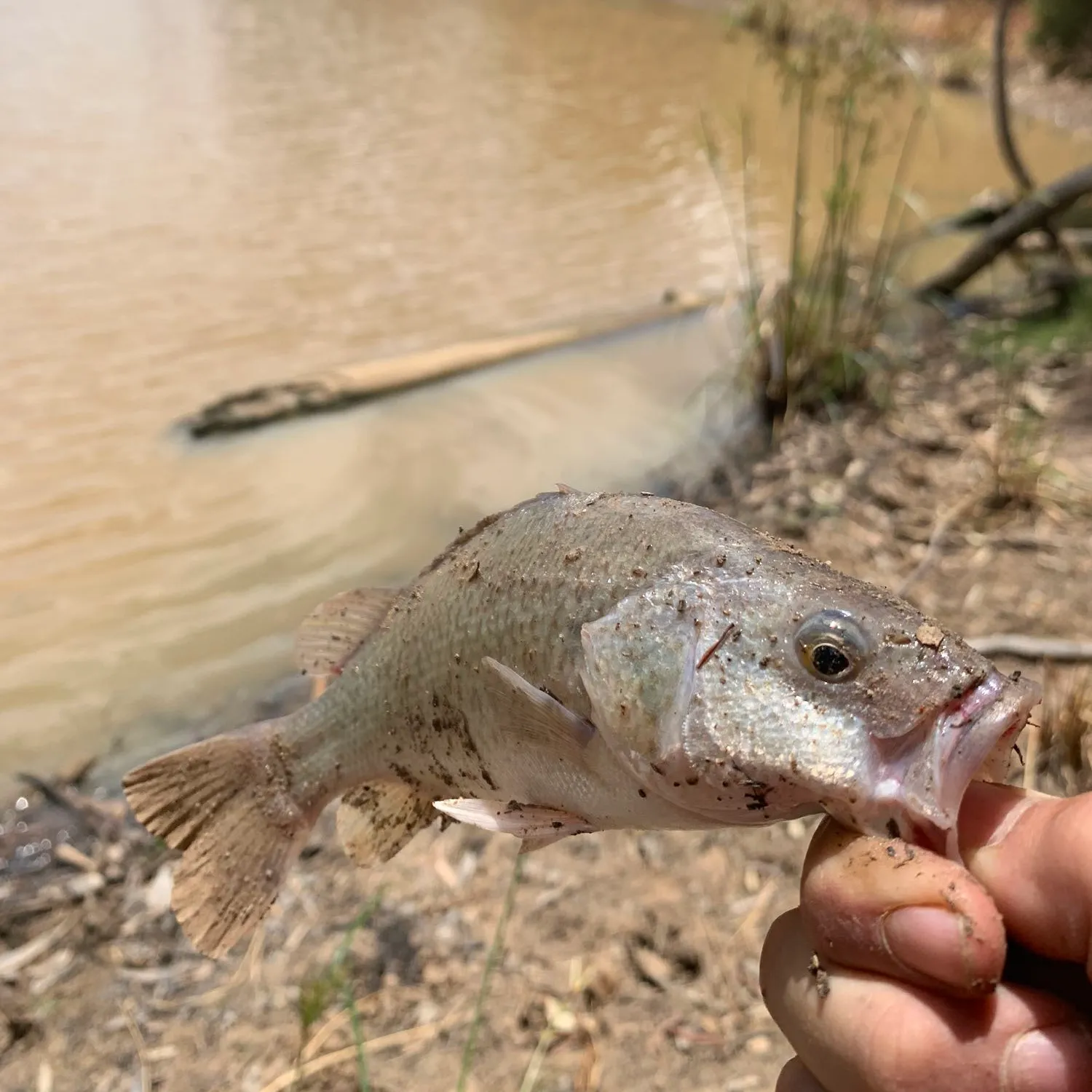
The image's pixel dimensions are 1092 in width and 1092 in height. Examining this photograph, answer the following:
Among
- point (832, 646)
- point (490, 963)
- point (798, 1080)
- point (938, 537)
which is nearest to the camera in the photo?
point (832, 646)

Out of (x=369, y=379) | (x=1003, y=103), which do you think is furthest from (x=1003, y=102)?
(x=369, y=379)

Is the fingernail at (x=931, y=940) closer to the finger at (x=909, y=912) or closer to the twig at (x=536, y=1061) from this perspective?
the finger at (x=909, y=912)

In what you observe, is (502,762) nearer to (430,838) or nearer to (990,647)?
(430,838)

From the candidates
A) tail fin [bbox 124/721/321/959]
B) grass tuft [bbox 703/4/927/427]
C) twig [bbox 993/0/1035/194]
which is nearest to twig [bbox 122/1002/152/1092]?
tail fin [bbox 124/721/321/959]

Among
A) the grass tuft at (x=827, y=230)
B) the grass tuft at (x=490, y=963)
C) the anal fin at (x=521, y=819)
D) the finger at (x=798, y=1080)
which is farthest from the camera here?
the grass tuft at (x=827, y=230)

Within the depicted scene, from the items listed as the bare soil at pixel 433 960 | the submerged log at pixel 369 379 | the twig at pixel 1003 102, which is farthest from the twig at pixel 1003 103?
the bare soil at pixel 433 960

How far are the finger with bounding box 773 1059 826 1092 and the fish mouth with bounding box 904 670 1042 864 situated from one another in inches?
22.6

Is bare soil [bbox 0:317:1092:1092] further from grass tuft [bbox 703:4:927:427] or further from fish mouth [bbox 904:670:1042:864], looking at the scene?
grass tuft [bbox 703:4:927:427]

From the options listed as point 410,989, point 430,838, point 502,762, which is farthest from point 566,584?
point 430,838

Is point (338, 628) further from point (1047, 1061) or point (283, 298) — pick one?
point (283, 298)

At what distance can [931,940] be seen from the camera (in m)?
1.17

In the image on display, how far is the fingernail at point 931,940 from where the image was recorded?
1158mm

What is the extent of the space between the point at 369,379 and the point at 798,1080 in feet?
17.3

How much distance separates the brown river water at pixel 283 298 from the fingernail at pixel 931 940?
3544 mm
